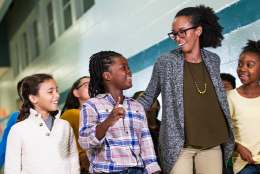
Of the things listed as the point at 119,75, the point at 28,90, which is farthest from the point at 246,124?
the point at 28,90

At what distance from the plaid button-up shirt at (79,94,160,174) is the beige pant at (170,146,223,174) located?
5.9 inches

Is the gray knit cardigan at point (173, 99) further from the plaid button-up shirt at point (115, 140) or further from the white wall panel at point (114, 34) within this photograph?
the white wall panel at point (114, 34)

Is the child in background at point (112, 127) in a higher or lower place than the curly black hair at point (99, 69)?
lower

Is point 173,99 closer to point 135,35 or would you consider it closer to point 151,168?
point 151,168

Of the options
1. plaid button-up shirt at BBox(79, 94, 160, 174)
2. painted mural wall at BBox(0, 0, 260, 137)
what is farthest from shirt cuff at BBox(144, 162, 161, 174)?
painted mural wall at BBox(0, 0, 260, 137)

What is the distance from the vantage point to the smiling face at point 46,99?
179 centimetres

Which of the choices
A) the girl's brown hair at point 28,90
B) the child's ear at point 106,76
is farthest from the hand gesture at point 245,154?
the girl's brown hair at point 28,90

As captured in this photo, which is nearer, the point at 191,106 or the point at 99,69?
the point at 191,106

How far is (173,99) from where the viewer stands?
163cm

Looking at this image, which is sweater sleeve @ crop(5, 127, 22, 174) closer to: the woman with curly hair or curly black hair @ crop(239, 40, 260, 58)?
the woman with curly hair

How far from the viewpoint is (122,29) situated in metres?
3.64

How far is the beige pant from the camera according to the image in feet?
5.10

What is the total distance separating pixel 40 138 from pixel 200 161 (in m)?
0.92

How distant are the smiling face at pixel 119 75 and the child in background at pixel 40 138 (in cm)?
40
